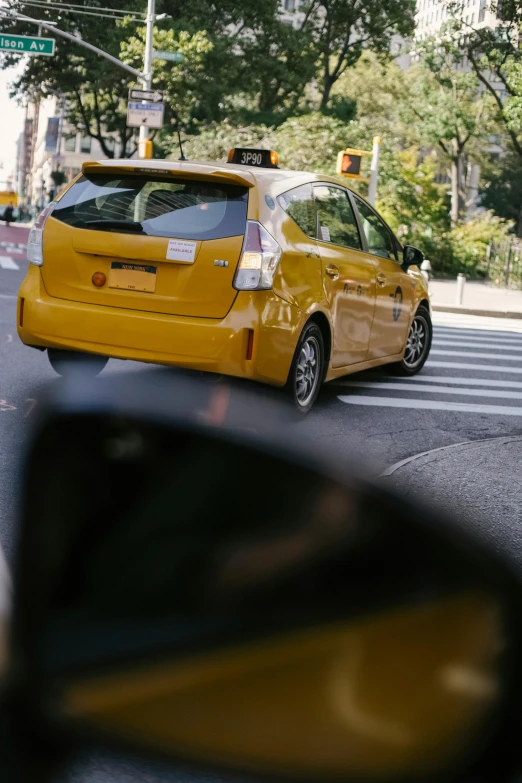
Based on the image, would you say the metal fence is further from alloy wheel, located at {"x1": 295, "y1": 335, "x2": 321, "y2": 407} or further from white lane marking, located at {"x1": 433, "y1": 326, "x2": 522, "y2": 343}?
alloy wheel, located at {"x1": 295, "y1": 335, "x2": 321, "y2": 407}

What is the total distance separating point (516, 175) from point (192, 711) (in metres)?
78.2

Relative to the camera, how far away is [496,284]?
103 feet

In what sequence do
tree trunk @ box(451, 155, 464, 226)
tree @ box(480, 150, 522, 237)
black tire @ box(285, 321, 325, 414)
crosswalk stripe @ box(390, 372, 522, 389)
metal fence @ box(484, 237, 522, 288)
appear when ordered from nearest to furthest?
black tire @ box(285, 321, 325, 414), crosswalk stripe @ box(390, 372, 522, 389), metal fence @ box(484, 237, 522, 288), tree trunk @ box(451, 155, 464, 226), tree @ box(480, 150, 522, 237)

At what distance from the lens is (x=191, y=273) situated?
662 cm

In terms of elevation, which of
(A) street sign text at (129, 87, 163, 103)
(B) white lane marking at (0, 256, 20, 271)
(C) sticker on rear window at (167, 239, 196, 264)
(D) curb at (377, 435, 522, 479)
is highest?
(A) street sign text at (129, 87, 163, 103)

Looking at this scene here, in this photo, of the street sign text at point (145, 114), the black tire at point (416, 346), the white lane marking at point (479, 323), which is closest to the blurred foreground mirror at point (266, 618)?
the black tire at point (416, 346)

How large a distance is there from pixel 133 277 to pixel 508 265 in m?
25.6

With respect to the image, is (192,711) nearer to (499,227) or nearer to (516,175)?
(499,227)

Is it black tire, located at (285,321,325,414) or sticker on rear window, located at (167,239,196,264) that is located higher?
sticker on rear window, located at (167,239,196,264)

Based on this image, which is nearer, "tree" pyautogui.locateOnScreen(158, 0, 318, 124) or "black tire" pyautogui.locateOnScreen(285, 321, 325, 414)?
"black tire" pyautogui.locateOnScreen(285, 321, 325, 414)

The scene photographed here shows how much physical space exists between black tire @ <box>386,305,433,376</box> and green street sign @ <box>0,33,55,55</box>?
20.0m

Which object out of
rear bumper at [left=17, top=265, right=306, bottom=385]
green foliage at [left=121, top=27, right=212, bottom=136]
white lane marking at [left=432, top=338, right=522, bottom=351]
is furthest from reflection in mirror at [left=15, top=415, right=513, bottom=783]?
green foliage at [left=121, top=27, right=212, bottom=136]

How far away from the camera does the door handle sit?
7512 mm

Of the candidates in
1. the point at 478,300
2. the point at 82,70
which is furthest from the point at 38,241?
the point at 82,70
